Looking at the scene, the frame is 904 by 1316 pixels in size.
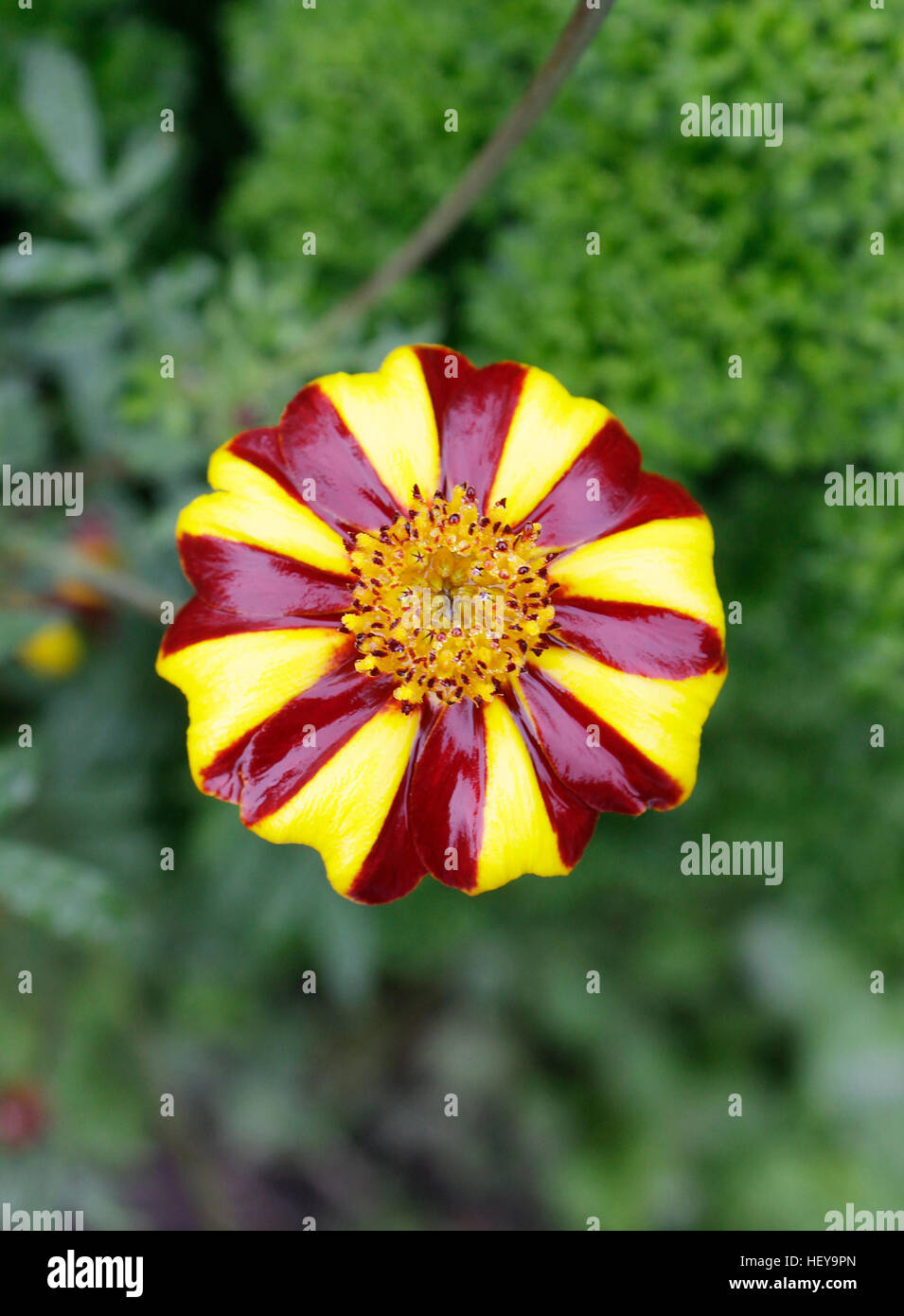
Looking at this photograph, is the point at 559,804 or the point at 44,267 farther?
the point at 44,267

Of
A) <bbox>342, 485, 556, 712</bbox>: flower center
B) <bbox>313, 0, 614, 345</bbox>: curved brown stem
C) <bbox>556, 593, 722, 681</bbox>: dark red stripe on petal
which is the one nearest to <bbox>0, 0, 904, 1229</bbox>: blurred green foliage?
<bbox>313, 0, 614, 345</bbox>: curved brown stem

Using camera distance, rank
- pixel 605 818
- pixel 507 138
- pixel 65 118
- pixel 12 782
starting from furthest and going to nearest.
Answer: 1. pixel 605 818
2. pixel 65 118
3. pixel 12 782
4. pixel 507 138

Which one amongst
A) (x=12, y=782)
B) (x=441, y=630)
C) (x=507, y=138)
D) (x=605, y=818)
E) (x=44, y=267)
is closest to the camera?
(x=441, y=630)

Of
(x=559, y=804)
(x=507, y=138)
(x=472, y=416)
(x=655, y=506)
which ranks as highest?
(x=507, y=138)

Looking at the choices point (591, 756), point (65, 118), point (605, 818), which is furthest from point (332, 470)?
point (605, 818)

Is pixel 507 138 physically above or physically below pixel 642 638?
above

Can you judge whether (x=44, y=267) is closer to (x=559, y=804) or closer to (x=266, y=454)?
(x=266, y=454)
